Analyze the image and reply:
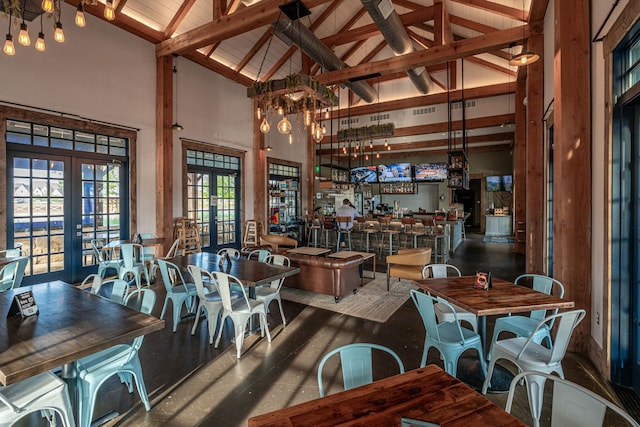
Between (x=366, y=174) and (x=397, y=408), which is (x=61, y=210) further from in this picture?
(x=366, y=174)

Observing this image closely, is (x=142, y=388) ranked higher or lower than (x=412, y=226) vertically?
lower

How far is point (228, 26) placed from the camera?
19.6 feet

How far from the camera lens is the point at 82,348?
1.70 meters

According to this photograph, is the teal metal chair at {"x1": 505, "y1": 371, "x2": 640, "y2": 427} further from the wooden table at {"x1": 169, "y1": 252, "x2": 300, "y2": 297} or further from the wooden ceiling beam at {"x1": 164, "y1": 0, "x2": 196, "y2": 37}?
the wooden ceiling beam at {"x1": 164, "y1": 0, "x2": 196, "y2": 37}

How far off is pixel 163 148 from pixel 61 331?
5665mm

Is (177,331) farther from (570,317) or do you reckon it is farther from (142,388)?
(570,317)

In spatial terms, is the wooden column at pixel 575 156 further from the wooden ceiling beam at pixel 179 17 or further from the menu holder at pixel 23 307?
the wooden ceiling beam at pixel 179 17

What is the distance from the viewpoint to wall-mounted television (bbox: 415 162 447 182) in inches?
524

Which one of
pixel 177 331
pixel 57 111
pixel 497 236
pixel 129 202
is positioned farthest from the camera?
pixel 497 236

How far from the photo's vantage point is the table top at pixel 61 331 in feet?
5.18

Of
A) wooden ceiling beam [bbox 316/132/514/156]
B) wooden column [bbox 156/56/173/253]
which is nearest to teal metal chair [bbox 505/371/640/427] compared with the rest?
wooden column [bbox 156/56/173/253]

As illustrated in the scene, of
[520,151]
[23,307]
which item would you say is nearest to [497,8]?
[520,151]

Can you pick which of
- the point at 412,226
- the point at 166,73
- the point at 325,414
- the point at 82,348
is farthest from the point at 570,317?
the point at 166,73

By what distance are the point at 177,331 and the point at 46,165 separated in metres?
4.11
